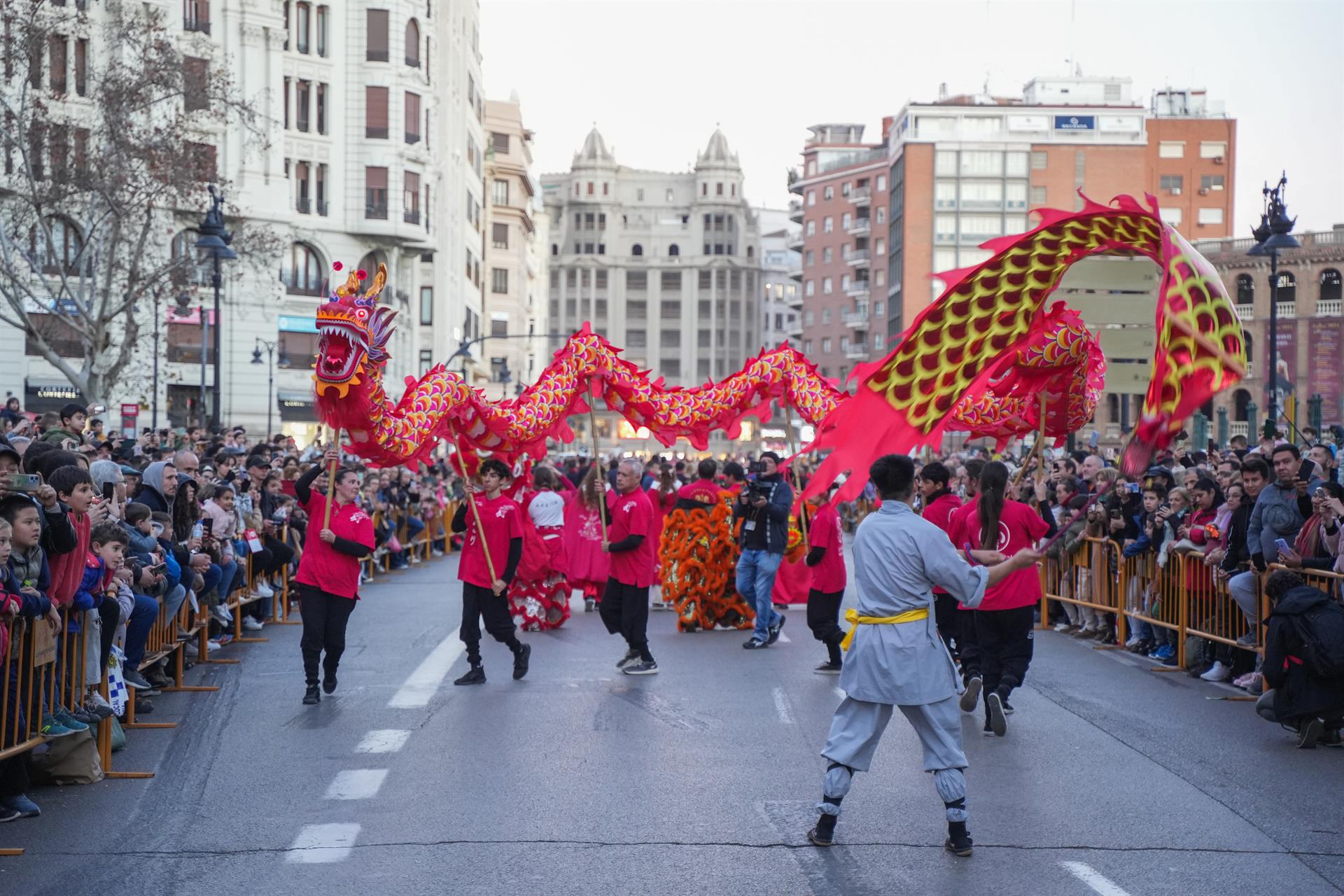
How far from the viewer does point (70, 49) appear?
3931 cm

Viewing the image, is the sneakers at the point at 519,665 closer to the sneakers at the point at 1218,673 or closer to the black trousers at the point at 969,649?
the black trousers at the point at 969,649

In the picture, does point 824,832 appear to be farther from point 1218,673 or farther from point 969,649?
point 1218,673

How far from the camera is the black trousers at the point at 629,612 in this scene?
1279 centimetres

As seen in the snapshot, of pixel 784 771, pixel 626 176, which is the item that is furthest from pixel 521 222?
pixel 784 771

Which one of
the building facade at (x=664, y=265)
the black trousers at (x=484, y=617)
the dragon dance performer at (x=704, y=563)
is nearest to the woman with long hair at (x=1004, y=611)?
the black trousers at (x=484, y=617)

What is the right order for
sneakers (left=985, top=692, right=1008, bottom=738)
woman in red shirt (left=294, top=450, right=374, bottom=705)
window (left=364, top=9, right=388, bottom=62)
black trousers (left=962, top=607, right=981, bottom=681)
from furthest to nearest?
1. window (left=364, top=9, right=388, bottom=62)
2. woman in red shirt (left=294, top=450, right=374, bottom=705)
3. black trousers (left=962, top=607, right=981, bottom=681)
4. sneakers (left=985, top=692, right=1008, bottom=738)

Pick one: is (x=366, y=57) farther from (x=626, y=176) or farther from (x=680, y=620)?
(x=626, y=176)

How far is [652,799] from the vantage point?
802 cm

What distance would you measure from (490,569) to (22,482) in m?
4.66

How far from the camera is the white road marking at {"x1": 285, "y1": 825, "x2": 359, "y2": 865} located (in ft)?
22.5

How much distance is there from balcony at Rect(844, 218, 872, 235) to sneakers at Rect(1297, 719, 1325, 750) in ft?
302

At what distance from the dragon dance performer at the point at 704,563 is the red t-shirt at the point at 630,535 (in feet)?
11.3

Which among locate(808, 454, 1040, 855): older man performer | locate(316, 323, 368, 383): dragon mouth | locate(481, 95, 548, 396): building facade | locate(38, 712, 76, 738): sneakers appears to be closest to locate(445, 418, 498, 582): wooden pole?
locate(316, 323, 368, 383): dragon mouth

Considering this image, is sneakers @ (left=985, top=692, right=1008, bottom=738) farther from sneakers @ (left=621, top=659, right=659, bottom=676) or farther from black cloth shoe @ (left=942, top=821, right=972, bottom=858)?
sneakers @ (left=621, top=659, right=659, bottom=676)
